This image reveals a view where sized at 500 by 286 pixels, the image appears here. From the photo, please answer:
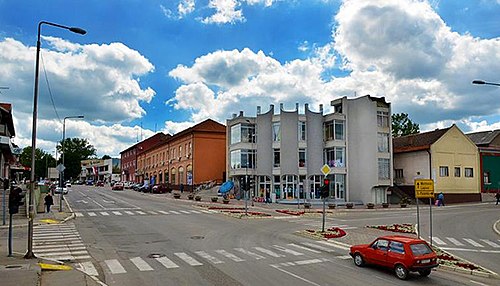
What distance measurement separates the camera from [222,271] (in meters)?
14.8

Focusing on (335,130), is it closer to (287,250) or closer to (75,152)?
(287,250)

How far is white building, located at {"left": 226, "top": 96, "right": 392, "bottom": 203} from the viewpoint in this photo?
179ft

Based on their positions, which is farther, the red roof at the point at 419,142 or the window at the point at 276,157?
the red roof at the point at 419,142

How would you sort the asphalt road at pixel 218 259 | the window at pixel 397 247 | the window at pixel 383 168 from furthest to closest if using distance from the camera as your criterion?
the window at pixel 383 168, the window at pixel 397 247, the asphalt road at pixel 218 259

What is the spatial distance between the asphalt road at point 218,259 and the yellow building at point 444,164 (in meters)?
35.2

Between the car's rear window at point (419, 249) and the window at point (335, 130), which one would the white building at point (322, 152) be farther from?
the car's rear window at point (419, 249)

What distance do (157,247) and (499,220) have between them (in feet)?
92.6

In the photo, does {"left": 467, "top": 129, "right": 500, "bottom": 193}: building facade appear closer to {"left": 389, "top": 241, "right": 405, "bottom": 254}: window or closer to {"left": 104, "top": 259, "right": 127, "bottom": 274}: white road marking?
{"left": 389, "top": 241, "right": 405, "bottom": 254}: window

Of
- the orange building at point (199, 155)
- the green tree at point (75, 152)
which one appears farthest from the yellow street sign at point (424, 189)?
the green tree at point (75, 152)

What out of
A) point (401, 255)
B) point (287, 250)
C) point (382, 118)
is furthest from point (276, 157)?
point (401, 255)

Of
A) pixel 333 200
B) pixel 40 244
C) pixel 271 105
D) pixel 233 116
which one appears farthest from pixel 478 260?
pixel 233 116

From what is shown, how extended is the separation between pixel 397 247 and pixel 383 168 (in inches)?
1639

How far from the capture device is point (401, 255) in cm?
1472

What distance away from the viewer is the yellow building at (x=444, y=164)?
56.9 m
